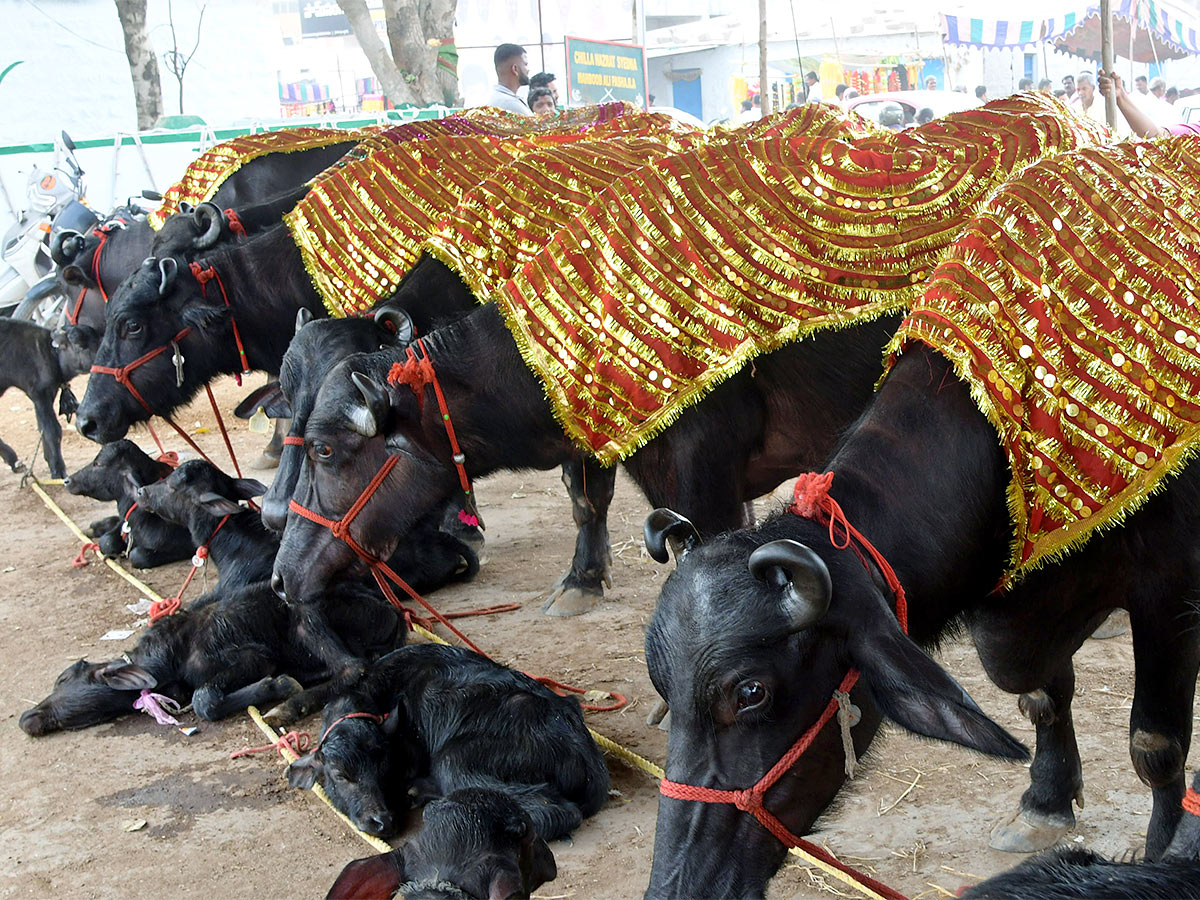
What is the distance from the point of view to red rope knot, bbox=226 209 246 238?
587cm

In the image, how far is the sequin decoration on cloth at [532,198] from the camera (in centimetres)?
432

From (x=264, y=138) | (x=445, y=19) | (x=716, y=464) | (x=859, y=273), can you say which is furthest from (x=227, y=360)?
→ (x=445, y=19)

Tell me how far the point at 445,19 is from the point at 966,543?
13.5 m

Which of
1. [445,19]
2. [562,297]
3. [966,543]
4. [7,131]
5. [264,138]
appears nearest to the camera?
[966,543]

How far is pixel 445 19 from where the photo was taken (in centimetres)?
1450

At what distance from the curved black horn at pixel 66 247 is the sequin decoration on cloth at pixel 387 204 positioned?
2.52 m

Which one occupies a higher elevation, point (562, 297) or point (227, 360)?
point (562, 297)

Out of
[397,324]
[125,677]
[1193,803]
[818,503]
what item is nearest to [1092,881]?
[1193,803]

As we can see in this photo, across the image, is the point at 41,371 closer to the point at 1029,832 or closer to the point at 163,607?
the point at 163,607

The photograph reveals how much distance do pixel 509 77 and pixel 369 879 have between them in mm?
7594

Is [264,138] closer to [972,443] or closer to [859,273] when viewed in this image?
[859,273]

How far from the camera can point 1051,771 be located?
3246 millimetres

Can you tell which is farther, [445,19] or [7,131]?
[7,131]

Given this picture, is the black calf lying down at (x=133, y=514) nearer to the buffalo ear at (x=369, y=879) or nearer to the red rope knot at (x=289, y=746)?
the red rope knot at (x=289, y=746)
